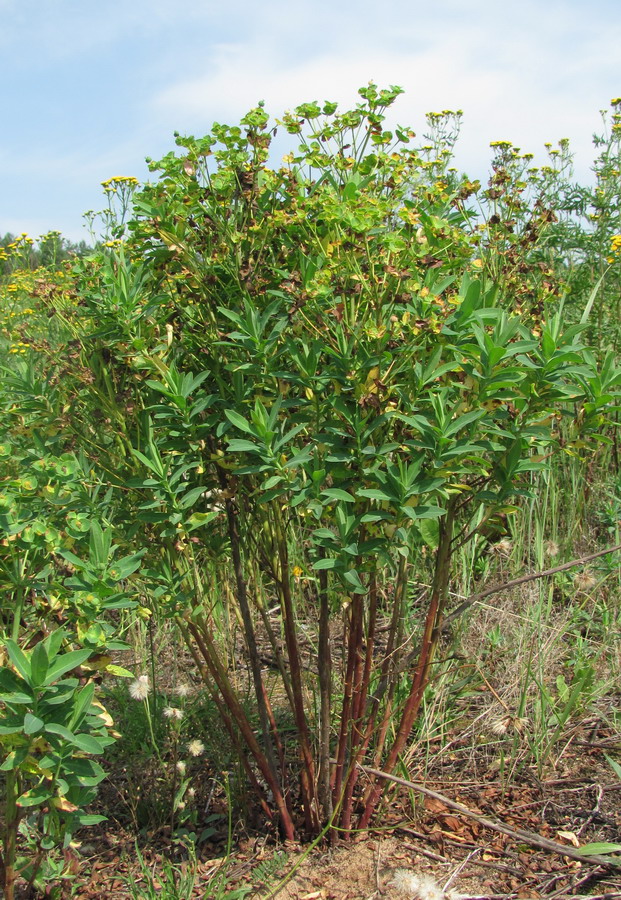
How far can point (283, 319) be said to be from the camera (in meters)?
1.97

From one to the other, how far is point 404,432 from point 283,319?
0.44 meters

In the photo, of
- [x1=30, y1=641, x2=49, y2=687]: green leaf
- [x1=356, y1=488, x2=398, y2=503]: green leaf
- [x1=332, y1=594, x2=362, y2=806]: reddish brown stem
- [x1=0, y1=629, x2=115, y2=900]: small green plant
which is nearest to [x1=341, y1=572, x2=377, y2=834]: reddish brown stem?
[x1=332, y1=594, x2=362, y2=806]: reddish brown stem

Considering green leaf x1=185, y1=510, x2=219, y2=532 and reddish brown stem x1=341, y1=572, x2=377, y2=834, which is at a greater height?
green leaf x1=185, y1=510, x2=219, y2=532

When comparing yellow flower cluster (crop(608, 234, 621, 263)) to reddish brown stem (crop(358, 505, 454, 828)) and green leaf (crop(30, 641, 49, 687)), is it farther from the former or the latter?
green leaf (crop(30, 641, 49, 687))

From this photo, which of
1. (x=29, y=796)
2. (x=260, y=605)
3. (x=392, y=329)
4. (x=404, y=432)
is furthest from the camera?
(x=260, y=605)

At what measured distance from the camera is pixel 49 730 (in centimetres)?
171

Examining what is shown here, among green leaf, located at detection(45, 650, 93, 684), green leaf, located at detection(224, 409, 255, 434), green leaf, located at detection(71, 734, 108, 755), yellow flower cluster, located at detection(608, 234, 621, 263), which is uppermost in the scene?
yellow flower cluster, located at detection(608, 234, 621, 263)

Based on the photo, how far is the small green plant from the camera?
1.71 m

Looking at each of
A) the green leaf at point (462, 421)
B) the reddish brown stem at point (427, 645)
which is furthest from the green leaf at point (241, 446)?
the reddish brown stem at point (427, 645)

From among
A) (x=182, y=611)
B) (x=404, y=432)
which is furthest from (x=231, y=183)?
(x=182, y=611)

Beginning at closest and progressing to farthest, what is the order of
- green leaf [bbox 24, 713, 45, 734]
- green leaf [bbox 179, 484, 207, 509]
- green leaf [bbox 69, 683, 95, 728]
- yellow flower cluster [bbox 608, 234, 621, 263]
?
green leaf [bbox 24, 713, 45, 734], green leaf [bbox 69, 683, 95, 728], green leaf [bbox 179, 484, 207, 509], yellow flower cluster [bbox 608, 234, 621, 263]

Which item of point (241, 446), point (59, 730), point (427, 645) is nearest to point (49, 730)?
point (59, 730)

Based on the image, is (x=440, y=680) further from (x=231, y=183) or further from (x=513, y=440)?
(x=231, y=183)

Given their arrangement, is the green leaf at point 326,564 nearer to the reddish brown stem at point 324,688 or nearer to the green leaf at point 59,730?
the reddish brown stem at point 324,688
